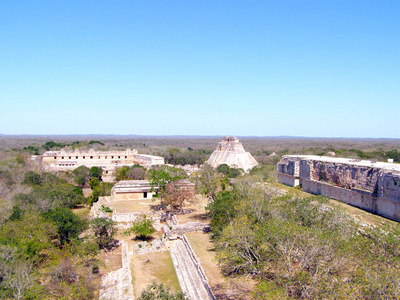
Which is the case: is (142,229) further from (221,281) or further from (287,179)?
(287,179)

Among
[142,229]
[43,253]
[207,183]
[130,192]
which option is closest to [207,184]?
[207,183]

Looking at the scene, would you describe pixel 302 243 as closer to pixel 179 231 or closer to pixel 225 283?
pixel 225 283

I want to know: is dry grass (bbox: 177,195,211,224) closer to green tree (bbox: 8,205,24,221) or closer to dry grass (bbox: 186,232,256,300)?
dry grass (bbox: 186,232,256,300)

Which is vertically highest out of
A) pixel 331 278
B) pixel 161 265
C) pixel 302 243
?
pixel 302 243

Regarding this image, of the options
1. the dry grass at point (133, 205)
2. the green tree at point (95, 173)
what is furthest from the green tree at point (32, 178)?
the dry grass at point (133, 205)

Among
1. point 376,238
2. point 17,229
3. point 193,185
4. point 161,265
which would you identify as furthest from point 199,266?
point 193,185

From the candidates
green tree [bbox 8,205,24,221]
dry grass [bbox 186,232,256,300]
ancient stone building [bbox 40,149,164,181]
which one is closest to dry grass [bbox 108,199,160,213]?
green tree [bbox 8,205,24,221]

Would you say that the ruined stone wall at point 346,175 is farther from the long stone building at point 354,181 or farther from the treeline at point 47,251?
the treeline at point 47,251
